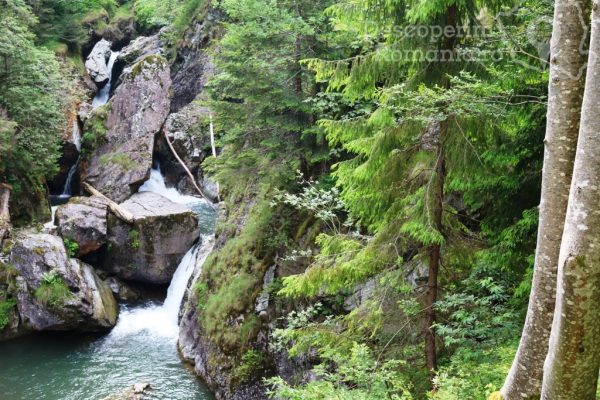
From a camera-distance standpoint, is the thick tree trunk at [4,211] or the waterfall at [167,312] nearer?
the waterfall at [167,312]

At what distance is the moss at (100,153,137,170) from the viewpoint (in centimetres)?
2048

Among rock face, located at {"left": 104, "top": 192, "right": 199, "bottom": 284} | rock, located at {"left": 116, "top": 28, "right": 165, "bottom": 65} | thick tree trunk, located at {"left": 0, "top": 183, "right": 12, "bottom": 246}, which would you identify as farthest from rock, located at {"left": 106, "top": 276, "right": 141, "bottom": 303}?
rock, located at {"left": 116, "top": 28, "right": 165, "bottom": 65}

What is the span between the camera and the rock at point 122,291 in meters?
16.3

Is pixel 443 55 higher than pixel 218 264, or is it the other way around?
pixel 443 55

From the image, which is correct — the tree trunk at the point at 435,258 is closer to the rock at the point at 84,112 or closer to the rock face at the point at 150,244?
the rock face at the point at 150,244

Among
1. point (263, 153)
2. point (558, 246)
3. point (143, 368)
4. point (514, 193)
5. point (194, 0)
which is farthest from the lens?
point (194, 0)

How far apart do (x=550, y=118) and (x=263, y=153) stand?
849 centimetres

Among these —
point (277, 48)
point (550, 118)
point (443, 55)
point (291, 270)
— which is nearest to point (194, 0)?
point (277, 48)

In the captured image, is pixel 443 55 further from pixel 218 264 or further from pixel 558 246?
pixel 218 264

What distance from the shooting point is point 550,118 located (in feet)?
11.6

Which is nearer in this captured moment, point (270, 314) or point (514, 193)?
point (514, 193)

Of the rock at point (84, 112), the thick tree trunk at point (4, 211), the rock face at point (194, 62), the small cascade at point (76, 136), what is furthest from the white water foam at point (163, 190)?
the thick tree trunk at point (4, 211)

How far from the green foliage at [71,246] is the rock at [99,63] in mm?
13994

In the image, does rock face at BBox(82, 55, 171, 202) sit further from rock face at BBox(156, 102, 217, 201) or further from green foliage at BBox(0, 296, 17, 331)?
green foliage at BBox(0, 296, 17, 331)
